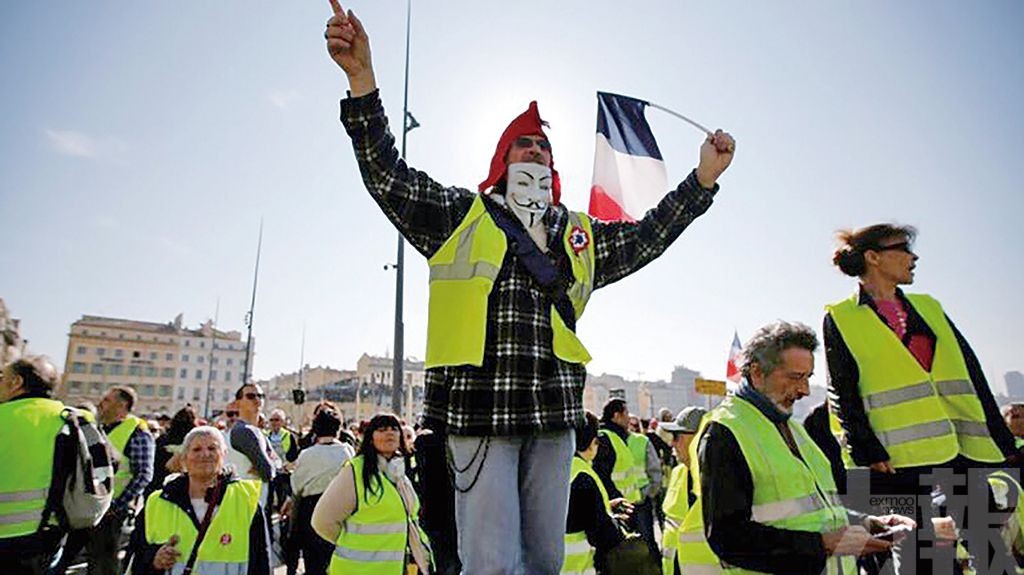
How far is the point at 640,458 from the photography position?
8.96 metres

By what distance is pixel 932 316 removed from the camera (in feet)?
12.1

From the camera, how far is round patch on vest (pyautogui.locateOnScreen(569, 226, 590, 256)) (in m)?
2.32

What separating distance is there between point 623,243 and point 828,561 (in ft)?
5.48

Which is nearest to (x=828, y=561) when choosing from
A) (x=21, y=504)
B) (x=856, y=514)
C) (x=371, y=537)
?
(x=856, y=514)

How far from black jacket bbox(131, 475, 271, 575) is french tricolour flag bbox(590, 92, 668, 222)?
3.16 meters

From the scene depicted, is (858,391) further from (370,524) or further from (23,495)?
(23,495)

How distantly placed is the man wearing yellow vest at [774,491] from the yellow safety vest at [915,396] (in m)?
0.47

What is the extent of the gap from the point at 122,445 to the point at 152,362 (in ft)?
354

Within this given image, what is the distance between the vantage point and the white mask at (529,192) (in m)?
2.30

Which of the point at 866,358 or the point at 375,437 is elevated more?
the point at 866,358

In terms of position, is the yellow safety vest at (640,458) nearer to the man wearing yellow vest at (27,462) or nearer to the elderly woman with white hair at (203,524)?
the elderly woman with white hair at (203,524)

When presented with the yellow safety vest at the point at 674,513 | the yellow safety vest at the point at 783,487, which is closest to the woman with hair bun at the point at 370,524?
the yellow safety vest at the point at 674,513

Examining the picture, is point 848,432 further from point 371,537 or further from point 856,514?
point 371,537

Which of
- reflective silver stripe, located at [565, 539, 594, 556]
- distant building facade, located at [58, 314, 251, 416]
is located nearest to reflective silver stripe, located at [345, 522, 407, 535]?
reflective silver stripe, located at [565, 539, 594, 556]
